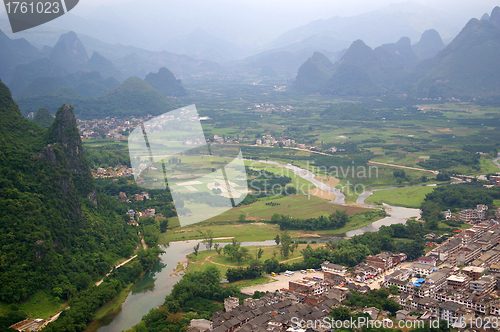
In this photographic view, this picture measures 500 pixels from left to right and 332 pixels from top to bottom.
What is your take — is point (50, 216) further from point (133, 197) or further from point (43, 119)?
point (43, 119)

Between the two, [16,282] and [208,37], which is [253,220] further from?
[208,37]

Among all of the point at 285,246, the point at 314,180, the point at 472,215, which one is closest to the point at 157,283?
the point at 285,246

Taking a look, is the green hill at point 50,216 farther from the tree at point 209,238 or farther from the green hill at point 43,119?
the green hill at point 43,119

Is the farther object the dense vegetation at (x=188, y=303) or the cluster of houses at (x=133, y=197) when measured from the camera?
the cluster of houses at (x=133, y=197)

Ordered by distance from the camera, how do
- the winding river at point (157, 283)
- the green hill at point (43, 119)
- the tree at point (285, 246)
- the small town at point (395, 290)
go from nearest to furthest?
1. the small town at point (395, 290)
2. the winding river at point (157, 283)
3. the tree at point (285, 246)
4. the green hill at point (43, 119)

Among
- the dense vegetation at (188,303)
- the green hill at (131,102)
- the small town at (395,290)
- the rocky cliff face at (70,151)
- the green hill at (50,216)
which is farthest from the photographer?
the green hill at (131,102)

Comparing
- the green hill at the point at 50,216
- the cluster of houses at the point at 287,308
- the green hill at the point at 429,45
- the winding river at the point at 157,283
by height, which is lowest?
the winding river at the point at 157,283

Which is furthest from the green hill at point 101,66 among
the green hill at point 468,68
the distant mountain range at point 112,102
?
the green hill at point 468,68
